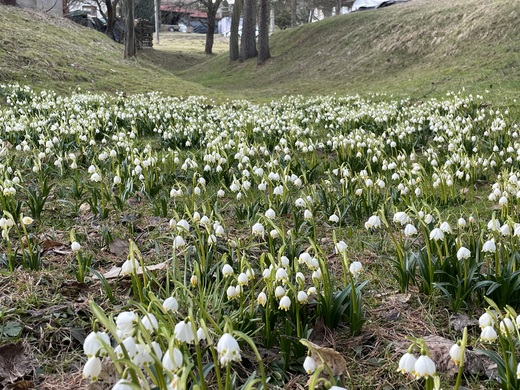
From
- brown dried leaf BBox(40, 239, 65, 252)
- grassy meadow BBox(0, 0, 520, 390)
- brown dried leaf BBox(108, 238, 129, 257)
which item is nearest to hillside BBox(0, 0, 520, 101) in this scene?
grassy meadow BBox(0, 0, 520, 390)

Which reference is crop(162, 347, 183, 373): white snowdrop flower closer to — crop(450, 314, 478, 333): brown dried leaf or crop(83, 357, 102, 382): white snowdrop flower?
crop(83, 357, 102, 382): white snowdrop flower

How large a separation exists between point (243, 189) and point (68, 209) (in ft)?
4.73

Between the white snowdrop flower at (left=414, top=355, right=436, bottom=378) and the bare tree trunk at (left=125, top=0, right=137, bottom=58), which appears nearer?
the white snowdrop flower at (left=414, top=355, right=436, bottom=378)

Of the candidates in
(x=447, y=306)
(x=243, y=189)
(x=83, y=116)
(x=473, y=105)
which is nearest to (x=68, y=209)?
(x=243, y=189)

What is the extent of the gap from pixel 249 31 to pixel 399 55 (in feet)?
30.3

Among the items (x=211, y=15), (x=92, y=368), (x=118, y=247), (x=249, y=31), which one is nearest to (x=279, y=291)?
(x=92, y=368)

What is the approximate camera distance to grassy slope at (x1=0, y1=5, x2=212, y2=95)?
481 inches

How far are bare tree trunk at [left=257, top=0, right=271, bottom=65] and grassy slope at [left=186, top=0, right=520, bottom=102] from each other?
0.55 meters

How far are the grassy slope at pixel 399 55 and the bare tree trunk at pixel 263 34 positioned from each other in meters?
0.55

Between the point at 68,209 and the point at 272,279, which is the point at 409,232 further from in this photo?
the point at 68,209

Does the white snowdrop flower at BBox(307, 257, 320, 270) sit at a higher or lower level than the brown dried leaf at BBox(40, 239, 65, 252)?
higher

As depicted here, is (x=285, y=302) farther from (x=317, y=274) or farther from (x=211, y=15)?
(x=211, y=15)

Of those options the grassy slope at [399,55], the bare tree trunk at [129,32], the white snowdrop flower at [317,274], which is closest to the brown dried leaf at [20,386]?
the white snowdrop flower at [317,274]

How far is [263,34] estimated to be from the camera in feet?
78.7
